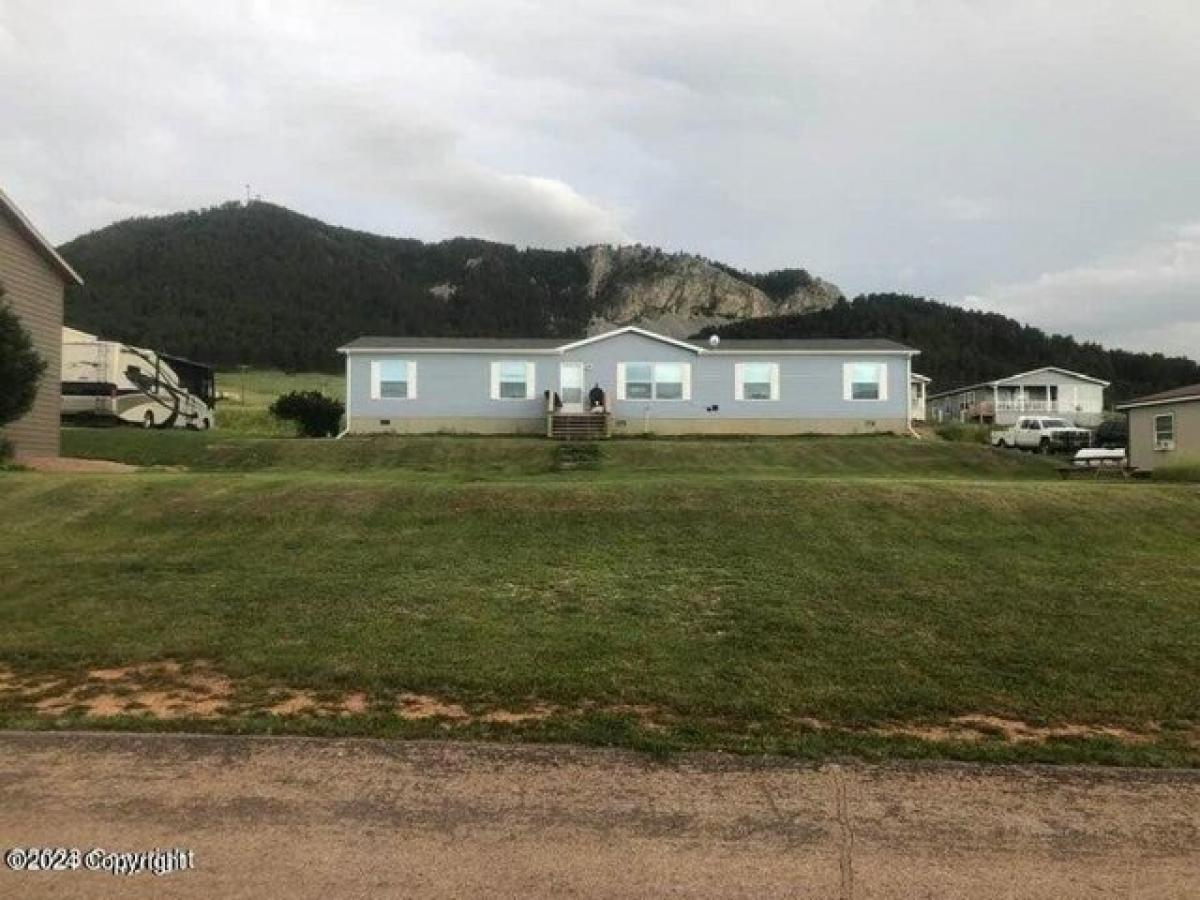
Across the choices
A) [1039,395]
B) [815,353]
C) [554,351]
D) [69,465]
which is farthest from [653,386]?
[1039,395]

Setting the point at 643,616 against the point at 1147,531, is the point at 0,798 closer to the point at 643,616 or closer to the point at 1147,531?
the point at 643,616

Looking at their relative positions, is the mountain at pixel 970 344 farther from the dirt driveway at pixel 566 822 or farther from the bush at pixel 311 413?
the dirt driveway at pixel 566 822

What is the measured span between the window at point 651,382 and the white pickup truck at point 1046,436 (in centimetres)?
1500

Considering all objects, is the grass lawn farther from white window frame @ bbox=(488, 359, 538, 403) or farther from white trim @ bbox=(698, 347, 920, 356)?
white trim @ bbox=(698, 347, 920, 356)

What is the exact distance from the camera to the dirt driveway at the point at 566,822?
402 centimetres

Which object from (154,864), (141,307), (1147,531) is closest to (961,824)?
(154,864)

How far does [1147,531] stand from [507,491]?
8.63 metres

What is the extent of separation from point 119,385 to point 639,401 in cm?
1766

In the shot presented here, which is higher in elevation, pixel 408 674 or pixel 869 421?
pixel 869 421

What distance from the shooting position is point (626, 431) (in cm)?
3259

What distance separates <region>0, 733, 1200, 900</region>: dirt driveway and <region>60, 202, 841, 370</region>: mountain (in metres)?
83.3

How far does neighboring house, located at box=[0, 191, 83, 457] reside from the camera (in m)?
23.0

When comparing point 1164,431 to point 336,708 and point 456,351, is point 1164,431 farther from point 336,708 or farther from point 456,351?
point 336,708

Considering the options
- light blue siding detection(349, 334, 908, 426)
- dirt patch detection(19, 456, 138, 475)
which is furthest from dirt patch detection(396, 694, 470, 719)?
light blue siding detection(349, 334, 908, 426)
